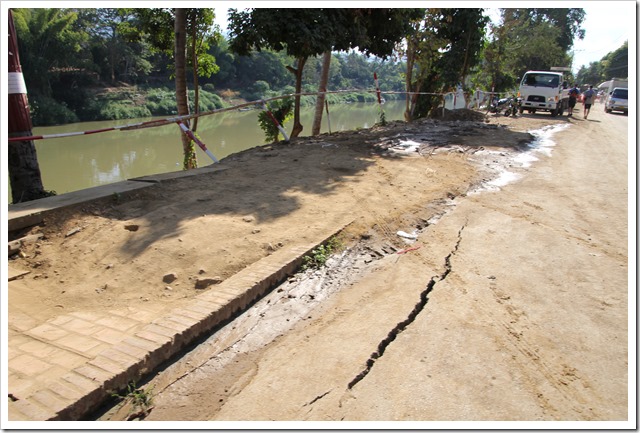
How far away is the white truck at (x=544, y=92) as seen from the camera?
63.5 feet

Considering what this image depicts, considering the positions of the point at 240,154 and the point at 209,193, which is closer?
the point at 209,193

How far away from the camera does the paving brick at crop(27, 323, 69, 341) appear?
275cm

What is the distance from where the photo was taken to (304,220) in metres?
4.60

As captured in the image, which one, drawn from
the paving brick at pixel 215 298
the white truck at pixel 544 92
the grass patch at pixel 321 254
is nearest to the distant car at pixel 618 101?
the white truck at pixel 544 92

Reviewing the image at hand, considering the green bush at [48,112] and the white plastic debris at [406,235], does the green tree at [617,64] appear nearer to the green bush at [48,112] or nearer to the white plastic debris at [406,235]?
the green bush at [48,112]

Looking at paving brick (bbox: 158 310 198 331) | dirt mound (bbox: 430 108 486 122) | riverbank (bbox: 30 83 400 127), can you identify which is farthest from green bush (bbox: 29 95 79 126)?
paving brick (bbox: 158 310 198 331)

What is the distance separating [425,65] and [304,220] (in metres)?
15.7

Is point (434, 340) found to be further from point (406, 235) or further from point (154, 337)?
point (406, 235)

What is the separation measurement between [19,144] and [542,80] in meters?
20.5

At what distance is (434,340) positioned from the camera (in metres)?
2.77

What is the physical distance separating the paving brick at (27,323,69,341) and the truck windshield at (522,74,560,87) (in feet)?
69.7

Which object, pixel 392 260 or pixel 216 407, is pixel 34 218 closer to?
pixel 216 407

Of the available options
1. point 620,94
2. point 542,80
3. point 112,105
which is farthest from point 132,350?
point 112,105

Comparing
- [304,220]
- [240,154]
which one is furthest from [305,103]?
[304,220]
